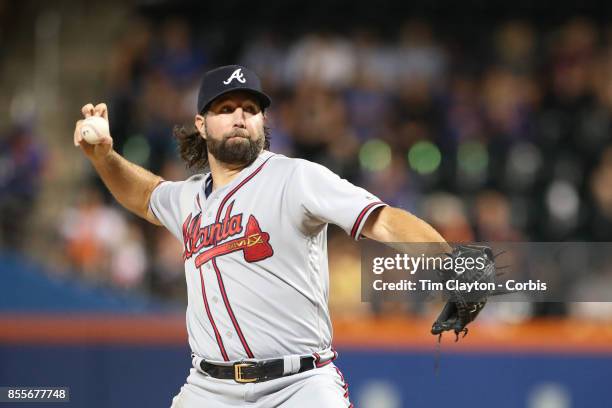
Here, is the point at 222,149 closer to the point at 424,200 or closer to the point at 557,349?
the point at 557,349

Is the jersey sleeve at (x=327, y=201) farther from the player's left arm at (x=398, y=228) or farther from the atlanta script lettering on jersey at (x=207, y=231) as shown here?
the atlanta script lettering on jersey at (x=207, y=231)

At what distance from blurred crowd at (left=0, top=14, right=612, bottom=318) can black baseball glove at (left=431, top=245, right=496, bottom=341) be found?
312cm

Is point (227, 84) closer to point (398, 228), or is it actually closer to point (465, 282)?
point (398, 228)

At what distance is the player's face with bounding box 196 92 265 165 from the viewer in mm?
3750

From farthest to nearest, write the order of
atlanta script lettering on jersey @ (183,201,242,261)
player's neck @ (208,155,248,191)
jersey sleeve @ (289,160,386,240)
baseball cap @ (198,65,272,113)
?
player's neck @ (208,155,248,191)
baseball cap @ (198,65,272,113)
atlanta script lettering on jersey @ (183,201,242,261)
jersey sleeve @ (289,160,386,240)

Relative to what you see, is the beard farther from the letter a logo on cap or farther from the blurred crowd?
the blurred crowd

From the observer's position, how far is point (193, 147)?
170 inches

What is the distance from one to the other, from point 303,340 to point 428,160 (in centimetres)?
495

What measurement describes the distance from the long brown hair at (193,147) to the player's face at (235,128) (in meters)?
Answer: 0.42

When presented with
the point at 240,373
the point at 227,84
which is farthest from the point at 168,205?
the point at 240,373

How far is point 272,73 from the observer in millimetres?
9812

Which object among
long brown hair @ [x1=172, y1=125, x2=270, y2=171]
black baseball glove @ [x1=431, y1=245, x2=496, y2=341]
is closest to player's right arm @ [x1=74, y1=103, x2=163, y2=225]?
long brown hair @ [x1=172, y1=125, x2=270, y2=171]

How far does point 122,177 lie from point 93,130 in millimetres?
307

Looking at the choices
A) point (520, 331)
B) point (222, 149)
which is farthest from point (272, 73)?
point (222, 149)
